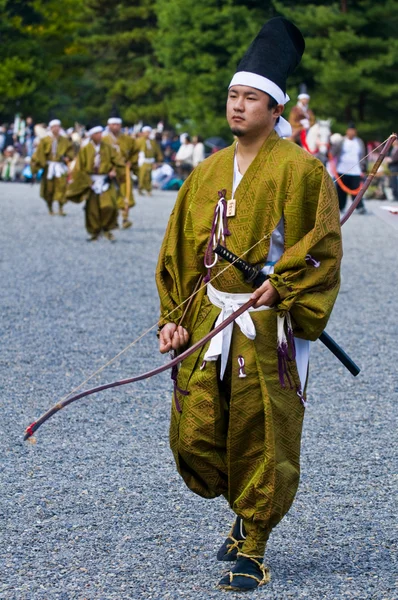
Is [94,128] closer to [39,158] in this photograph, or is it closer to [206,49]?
[39,158]

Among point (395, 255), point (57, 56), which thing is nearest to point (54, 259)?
point (395, 255)

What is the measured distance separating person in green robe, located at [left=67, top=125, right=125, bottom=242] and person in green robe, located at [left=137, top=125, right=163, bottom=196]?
11337mm

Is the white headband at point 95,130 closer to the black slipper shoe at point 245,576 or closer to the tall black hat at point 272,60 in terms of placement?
the tall black hat at point 272,60

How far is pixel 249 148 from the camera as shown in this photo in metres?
3.85

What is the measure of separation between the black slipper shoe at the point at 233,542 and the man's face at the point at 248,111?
1.25 m

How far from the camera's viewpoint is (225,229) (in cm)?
379

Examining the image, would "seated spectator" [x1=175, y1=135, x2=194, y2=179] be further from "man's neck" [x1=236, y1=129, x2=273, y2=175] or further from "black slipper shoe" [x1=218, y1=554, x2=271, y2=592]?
"black slipper shoe" [x1=218, y1=554, x2=271, y2=592]

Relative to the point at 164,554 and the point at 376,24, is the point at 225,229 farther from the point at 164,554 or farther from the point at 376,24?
the point at 376,24

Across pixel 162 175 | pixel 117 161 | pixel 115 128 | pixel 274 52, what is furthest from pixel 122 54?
pixel 274 52

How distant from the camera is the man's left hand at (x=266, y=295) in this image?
368 cm

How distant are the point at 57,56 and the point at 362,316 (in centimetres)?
4443

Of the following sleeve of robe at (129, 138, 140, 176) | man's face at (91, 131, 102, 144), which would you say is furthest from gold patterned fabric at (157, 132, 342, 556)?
sleeve of robe at (129, 138, 140, 176)

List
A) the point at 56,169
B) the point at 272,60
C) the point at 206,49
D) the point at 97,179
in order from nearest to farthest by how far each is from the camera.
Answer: the point at 272,60
the point at 97,179
the point at 56,169
the point at 206,49

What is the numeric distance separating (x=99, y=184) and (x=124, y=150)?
6.53 ft
